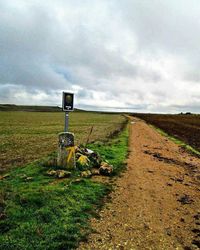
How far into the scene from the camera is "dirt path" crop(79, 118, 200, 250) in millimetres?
5637

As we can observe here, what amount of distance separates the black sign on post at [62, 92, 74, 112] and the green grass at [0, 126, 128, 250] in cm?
229

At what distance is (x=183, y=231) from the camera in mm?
6238

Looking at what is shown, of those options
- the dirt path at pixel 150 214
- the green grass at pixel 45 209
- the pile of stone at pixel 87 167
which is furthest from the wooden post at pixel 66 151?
the dirt path at pixel 150 214

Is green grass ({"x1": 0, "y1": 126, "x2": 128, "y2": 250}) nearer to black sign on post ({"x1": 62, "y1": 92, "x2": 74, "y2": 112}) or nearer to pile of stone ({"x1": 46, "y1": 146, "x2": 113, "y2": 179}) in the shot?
pile of stone ({"x1": 46, "y1": 146, "x2": 113, "y2": 179})

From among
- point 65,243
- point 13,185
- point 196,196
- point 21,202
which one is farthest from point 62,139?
point 65,243

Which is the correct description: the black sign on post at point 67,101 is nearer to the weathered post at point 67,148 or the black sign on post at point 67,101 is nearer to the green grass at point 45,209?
the weathered post at point 67,148

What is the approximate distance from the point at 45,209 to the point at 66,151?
3989mm

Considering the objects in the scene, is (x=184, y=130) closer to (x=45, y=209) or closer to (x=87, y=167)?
(x=87, y=167)

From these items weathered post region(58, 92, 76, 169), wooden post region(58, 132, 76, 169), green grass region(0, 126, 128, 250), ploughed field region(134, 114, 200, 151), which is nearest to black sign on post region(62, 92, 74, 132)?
weathered post region(58, 92, 76, 169)

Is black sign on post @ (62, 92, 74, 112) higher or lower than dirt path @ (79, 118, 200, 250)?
higher

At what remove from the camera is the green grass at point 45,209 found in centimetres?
538

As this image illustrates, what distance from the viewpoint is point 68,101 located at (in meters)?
10.3

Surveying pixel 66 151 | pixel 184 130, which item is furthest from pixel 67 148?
pixel 184 130

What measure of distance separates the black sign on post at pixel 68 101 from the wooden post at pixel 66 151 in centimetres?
90
